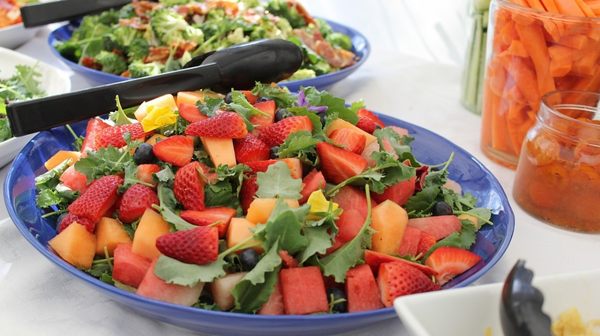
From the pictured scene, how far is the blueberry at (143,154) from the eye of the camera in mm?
1005

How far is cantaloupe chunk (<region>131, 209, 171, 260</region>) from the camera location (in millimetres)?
875

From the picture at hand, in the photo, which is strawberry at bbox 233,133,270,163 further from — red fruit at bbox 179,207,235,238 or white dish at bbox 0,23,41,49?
white dish at bbox 0,23,41,49

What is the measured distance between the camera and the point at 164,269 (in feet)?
2.64

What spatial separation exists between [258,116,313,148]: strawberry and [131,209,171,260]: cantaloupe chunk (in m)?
0.27

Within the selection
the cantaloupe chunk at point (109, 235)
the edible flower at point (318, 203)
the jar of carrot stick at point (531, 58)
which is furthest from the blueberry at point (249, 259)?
the jar of carrot stick at point (531, 58)

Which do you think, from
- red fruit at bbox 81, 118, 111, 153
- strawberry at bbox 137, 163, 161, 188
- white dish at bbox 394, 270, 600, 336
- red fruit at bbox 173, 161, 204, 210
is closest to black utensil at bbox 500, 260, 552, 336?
white dish at bbox 394, 270, 600, 336

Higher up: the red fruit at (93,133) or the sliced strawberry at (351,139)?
the sliced strawberry at (351,139)

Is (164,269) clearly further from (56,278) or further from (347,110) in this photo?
(347,110)

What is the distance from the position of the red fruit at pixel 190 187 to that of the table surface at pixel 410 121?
0.21 metres

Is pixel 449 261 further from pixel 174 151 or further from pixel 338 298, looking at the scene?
pixel 174 151

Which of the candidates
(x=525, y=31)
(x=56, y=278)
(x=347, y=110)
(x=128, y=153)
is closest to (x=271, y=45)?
(x=347, y=110)

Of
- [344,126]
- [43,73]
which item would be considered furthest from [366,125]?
[43,73]

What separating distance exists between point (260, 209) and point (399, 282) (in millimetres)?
251

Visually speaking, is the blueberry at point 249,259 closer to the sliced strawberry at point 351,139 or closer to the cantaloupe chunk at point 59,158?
the sliced strawberry at point 351,139
